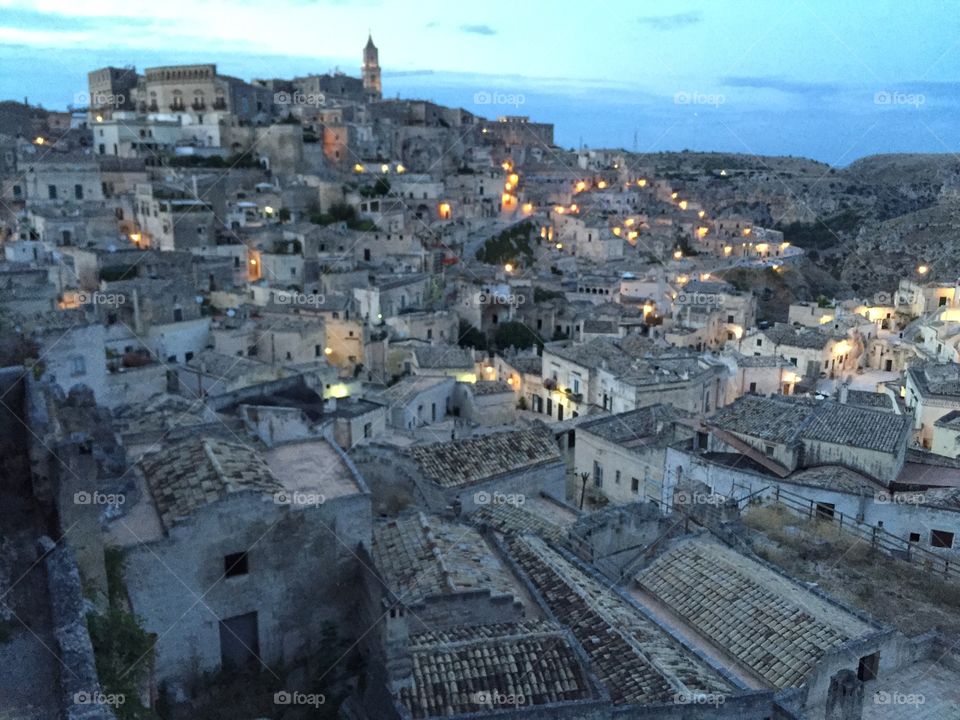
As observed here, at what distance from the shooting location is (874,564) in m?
14.1

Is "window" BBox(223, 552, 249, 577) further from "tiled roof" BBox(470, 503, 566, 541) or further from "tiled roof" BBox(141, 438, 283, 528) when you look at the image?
"tiled roof" BBox(470, 503, 566, 541)

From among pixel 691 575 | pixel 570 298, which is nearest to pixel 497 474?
pixel 691 575

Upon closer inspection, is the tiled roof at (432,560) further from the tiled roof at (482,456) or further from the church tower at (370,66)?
the church tower at (370,66)

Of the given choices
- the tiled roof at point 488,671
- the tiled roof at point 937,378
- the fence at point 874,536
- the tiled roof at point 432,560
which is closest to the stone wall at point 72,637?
the tiled roof at point 488,671

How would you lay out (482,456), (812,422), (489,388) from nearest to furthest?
(482,456)
(812,422)
(489,388)

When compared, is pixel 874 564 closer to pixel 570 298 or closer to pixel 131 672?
pixel 131 672

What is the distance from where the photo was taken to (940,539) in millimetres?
15906

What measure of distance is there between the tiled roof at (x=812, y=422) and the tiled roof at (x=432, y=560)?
971 centimetres

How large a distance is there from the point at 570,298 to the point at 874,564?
3734 cm

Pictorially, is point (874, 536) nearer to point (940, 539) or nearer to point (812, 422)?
point (940, 539)

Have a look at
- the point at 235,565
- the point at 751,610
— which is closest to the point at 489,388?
the point at 751,610

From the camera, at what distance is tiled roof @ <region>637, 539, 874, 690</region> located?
34.1 feet

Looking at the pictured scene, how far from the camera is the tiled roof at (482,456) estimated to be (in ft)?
51.4

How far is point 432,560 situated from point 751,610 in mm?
4479
